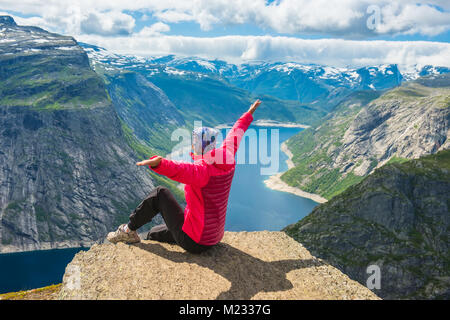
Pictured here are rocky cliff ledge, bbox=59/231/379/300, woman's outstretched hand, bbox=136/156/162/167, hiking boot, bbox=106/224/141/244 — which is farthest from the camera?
hiking boot, bbox=106/224/141/244

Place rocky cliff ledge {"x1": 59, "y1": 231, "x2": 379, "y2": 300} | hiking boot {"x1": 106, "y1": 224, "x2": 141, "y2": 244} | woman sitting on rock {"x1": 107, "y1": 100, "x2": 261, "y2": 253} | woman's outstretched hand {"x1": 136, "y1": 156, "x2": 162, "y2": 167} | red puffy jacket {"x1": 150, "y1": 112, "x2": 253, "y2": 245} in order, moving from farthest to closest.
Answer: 1. hiking boot {"x1": 106, "y1": 224, "x2": 141, "y2": 244}
2. rocky cliff ledge {"x1": 59, "y1": 231, "x2": 379, "y2": 300}
3. woman sitting on rock {"x1": 107, "y1": 100, "x2": 261, "y2": 253}
4. red puffy jacket {"x1": 150, "y1": 112, "x2": 253, "y2": 245}
5. woman's outstretched hand {"x1": 136, "y1": 156, "x2": 162, "y2": 167}

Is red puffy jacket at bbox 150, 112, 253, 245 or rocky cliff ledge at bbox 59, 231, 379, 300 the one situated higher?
red puffy jacket at bbox 150, 112, 253, 245

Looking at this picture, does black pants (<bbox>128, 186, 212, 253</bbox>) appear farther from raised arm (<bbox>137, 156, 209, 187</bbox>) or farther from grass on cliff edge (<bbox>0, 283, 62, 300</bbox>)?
grass on cliff edge (<bbox>0, 283, 62, 300</bbox>)

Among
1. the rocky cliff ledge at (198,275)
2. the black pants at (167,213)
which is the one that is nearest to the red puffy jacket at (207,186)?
the black pants at (167,213)

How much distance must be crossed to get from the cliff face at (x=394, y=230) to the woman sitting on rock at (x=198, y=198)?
12908cm

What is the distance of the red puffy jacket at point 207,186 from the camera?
12.4 meters

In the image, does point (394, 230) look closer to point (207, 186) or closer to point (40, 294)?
point (207, 186)

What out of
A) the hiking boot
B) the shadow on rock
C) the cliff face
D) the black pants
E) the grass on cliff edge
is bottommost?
the cliff face

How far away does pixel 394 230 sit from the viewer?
15238cm

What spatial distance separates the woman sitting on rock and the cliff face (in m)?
129

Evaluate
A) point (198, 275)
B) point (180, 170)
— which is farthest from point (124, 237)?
point (180, 170)

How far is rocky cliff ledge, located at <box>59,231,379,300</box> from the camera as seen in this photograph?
13.0 meters

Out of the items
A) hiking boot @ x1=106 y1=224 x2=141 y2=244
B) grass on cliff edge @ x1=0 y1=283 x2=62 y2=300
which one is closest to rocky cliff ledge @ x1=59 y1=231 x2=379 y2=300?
hiking boot @ x1=106 y1=224 x2=141 y2=244

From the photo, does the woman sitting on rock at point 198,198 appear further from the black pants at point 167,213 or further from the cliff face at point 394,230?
the cliff face at point 394,230
